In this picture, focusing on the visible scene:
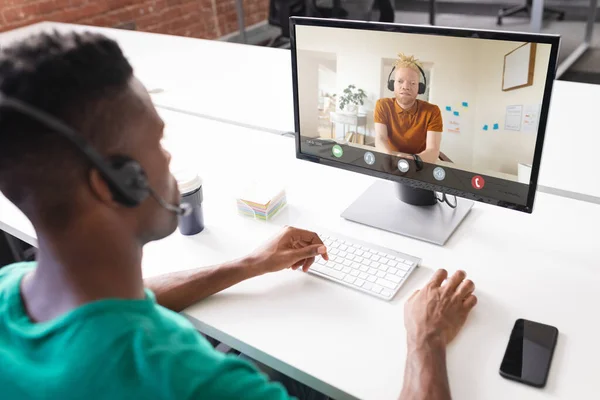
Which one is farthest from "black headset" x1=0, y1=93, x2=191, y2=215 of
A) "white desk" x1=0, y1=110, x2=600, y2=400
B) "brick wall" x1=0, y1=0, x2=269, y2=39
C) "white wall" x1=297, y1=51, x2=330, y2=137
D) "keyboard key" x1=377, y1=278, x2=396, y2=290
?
"brick wall" x1=0, y1=0, x2=269, y2=39

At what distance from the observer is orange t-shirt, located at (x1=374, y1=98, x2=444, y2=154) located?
3.75 feet

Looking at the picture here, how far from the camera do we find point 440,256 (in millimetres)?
1181

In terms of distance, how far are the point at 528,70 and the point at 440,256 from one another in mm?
403

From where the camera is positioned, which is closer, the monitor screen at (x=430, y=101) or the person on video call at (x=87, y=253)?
the person on video call at (x=87, y=253)

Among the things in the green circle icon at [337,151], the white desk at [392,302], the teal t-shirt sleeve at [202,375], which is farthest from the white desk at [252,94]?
the teal t-shirt sleeve at [202,375]

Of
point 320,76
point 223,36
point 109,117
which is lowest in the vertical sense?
point 223,36

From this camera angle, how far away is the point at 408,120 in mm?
1161

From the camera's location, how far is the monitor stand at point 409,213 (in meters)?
1.25

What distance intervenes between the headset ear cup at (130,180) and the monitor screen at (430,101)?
2.00ft

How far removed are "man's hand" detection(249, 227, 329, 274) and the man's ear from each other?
1.58 feet

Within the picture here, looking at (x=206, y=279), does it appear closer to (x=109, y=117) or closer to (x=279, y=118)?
(x=109, y=117)

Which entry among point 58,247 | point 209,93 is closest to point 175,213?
point 58,247

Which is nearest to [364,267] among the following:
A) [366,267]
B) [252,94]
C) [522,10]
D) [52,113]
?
[366,267]

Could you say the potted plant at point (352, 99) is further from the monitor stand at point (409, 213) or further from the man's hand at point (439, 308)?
the man's hand at point (439, 308)
